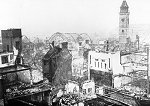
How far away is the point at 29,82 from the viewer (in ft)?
21.2

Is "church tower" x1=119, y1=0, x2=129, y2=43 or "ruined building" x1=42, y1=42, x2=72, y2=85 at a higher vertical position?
"church tower" x1=119, y1=0, x2=129, y2=43

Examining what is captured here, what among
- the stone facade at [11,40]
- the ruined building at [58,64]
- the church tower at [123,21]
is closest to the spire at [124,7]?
the church tower at [123,21]

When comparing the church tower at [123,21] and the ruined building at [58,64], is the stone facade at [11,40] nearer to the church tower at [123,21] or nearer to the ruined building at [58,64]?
the ruined building at [58,64]

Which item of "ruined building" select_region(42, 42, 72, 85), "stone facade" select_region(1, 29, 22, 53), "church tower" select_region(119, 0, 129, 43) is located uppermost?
"church tower" select_region(119, 0, 129, 43)

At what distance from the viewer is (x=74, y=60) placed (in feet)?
24.5

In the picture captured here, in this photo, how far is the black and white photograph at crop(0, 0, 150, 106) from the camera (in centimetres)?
598

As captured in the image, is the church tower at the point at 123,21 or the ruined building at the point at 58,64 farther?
the ruined building at the point at 58,64

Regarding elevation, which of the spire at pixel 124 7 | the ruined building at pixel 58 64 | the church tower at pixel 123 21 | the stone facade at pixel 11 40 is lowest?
the ruined building at pixel 58 64

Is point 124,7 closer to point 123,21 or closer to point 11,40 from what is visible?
point 123,21

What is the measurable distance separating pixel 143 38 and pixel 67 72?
2.93 metres

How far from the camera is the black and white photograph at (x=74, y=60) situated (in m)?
5.98

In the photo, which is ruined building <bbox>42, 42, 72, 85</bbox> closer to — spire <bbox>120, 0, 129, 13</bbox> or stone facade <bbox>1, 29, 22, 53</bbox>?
stone facade <bbox>1, 29, 22, 53</bbox>

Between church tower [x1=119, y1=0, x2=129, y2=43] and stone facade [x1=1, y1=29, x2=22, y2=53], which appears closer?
church tower [x1=119, y1=0, x2=129, y2=43]

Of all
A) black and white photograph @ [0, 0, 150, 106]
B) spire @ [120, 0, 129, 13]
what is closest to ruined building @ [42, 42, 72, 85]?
black and white photograph @ [0, 0, 150, 106]
